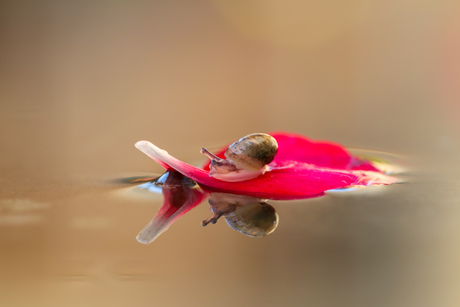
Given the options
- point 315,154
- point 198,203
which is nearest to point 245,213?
point 198,203

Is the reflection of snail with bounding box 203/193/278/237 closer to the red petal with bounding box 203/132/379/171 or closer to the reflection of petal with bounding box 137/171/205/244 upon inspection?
the reflection of petal with bounding box 137/171/205/244

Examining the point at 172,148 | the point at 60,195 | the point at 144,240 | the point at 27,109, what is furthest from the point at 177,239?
the point at 27,109

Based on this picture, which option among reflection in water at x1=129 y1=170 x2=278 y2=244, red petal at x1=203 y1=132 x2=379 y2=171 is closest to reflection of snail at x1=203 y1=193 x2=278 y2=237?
reflection in water at x1=129 y1=170 x2=278 y2=244

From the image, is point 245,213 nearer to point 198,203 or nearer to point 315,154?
point 198,203

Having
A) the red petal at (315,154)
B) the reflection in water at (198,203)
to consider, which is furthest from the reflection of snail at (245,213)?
the red petal at (315,154)

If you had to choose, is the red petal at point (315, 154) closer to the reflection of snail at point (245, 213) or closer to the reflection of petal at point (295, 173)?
the reflection of petal at point (295, 173)

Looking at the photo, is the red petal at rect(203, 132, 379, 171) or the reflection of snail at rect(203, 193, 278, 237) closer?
the reflection of snail at rect(203, 193, 278, 237)

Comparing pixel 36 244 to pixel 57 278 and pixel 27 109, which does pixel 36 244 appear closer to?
pixel 57 278
